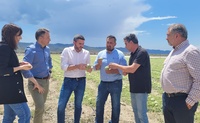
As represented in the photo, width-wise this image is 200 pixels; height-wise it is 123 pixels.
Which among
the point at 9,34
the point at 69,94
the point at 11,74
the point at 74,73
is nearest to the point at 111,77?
the point at 74,73

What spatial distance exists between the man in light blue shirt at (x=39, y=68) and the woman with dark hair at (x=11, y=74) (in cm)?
105

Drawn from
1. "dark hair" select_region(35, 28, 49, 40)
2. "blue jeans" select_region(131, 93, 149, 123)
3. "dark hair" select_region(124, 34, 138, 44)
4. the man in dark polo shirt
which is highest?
"dark hair" select_region(35, 28, 49, 40)

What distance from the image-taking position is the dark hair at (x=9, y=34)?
15.5 feet

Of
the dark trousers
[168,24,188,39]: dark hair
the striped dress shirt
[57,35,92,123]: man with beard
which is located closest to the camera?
the striped dress shirt

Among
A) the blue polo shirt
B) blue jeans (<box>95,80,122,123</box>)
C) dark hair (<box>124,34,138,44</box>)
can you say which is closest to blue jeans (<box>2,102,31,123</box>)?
the blue polo shirt

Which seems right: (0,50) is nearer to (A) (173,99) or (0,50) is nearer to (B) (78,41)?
(B) (78,41)

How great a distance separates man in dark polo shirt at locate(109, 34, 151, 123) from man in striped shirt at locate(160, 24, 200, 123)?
122 cm

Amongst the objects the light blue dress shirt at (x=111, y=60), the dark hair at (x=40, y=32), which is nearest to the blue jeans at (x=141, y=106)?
the light blue dress shirt at (x=111, y=60)

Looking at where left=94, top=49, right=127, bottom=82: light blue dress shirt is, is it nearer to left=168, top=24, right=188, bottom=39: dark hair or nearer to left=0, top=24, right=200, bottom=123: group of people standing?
left=0, top=24, right=200, bottom=123: group of people standing

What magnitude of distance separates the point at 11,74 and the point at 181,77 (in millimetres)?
2989

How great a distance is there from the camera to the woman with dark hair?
460 centimetres

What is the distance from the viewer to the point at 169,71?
456 cm

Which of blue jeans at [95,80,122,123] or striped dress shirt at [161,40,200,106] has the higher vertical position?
striped dress shirt at [161,40,200,106]

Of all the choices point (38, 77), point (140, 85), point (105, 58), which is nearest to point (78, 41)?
point (105, 58)
